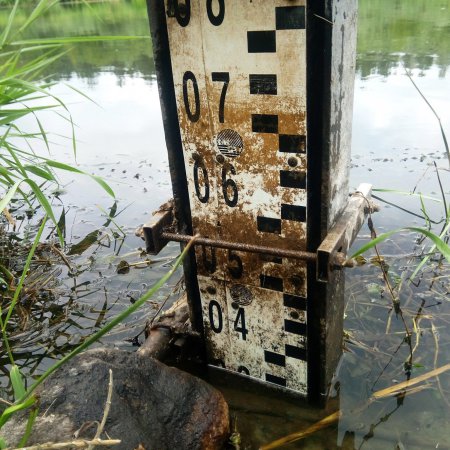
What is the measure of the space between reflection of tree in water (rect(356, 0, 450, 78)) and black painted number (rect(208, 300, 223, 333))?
16.6 ft

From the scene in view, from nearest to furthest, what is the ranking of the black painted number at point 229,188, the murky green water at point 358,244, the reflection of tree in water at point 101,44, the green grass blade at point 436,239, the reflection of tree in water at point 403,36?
the green grass blade at point 436,239, the black painted number at point 229,188, the murky green water at point 358,244, the reflection of tree in water at point 403,36, the reflection of tree in water at point 101,44

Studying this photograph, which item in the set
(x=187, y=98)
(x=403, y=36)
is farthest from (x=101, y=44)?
(x=187, y=98)

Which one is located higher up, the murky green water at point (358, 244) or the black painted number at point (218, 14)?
the black painted number at point (218, 14)

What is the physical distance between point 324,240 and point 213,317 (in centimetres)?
→ 71

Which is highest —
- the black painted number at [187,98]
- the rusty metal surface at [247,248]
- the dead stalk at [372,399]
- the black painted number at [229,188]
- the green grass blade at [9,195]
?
the black painted number at [187,98]

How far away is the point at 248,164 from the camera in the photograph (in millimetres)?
1557

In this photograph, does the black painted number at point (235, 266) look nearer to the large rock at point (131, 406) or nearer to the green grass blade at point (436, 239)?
the large rock at point (131, 406)

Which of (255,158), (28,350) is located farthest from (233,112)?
(28,350)

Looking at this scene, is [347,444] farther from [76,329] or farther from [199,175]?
[76,329]

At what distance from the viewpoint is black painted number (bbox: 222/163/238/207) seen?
160cm

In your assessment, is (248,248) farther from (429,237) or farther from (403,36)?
(403,36)

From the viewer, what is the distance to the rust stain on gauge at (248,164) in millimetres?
1354

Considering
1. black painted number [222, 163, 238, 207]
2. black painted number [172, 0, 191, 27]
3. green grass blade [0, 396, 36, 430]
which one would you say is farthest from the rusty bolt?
green grass blade [0, 396, 36, 430]

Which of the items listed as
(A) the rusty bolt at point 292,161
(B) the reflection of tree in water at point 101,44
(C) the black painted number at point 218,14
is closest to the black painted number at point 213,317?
(A) the rusty bolt at point 292,161
